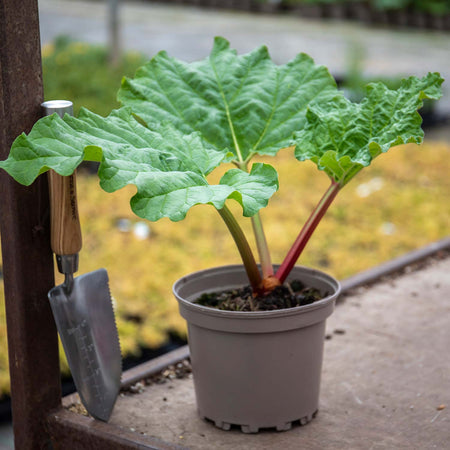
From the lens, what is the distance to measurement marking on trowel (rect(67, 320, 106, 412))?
Result: 1.43 meters

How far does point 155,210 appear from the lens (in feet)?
3.83

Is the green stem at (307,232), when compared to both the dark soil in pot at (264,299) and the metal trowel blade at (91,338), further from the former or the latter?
the metal trowel blade at (91,338)

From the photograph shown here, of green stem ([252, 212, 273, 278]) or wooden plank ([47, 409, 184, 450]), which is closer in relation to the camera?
wooden plank ([47, 409, 184, 450])

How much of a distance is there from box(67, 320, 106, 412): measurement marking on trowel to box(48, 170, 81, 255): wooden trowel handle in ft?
0.51

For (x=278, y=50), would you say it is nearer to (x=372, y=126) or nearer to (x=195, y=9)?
(x=195, y=9)

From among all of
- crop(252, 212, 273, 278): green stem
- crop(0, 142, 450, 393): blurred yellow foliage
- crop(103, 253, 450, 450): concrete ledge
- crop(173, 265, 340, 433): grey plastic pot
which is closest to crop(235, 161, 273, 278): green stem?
crop(252, 212, 273, 278): green stem

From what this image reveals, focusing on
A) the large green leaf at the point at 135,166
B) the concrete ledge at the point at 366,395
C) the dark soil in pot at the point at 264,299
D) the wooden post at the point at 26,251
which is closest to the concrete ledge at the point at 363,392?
the concrete ledge at the point at 366,395

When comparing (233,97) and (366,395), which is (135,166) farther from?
(366,395)

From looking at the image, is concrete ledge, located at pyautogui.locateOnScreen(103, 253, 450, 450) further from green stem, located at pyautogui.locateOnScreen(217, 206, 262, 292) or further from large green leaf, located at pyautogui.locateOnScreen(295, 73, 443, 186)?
large green leaf, located at pyautogui.locateOnScreen(295, 73, 443, 186)

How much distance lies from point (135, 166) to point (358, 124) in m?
0.48

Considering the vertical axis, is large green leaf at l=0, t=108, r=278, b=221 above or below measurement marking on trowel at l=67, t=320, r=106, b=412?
above

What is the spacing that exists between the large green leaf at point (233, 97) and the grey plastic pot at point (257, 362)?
1.16 feet

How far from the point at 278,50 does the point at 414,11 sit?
4.12m

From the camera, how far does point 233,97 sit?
1.60 m
